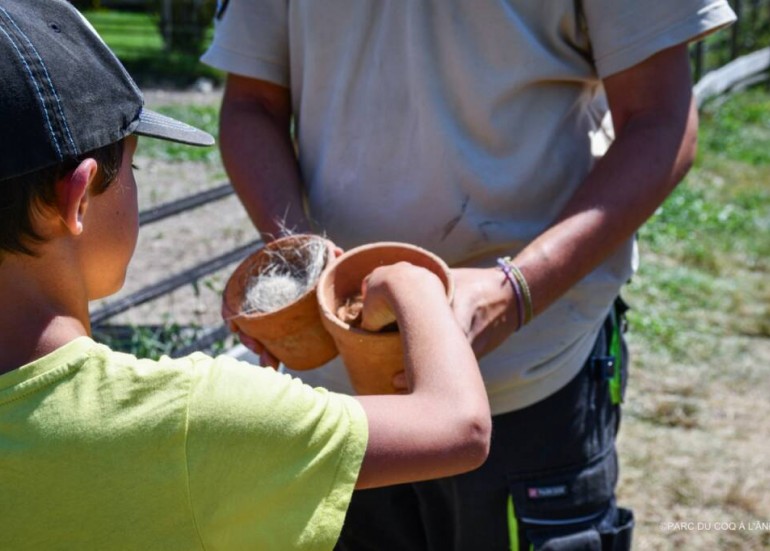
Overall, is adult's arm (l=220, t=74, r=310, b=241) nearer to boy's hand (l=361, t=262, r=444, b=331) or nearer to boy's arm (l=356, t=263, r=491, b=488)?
boy's hand (l=361, t=262, r=444, b=331)

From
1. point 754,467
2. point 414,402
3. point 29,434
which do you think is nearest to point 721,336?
point 754,467

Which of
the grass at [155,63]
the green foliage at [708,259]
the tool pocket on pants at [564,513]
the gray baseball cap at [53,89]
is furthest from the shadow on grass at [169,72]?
the gray baseball cap at [53,89]

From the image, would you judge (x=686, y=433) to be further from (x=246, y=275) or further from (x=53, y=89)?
(x=53, y=89)

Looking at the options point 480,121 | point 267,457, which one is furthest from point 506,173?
point 267,457

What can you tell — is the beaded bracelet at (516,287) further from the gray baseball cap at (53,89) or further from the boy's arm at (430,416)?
the gray baseball cap at (53,89)

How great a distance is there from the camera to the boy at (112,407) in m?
1.20

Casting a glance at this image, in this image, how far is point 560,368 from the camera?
1.95m

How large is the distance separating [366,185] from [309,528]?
83 cm

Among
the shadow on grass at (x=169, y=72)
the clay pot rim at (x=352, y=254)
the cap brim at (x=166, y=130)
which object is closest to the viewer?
the cap brim at (x=166, y=130)

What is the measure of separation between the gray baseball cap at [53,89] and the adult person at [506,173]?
63cm

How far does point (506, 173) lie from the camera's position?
1874 millimetres

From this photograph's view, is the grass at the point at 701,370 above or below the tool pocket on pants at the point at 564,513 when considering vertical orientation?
below

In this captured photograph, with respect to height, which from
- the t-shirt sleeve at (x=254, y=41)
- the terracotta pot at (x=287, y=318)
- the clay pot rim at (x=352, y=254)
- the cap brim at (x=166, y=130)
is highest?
the cap brim at (x=166, y=130)

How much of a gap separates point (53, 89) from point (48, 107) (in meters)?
0.02
